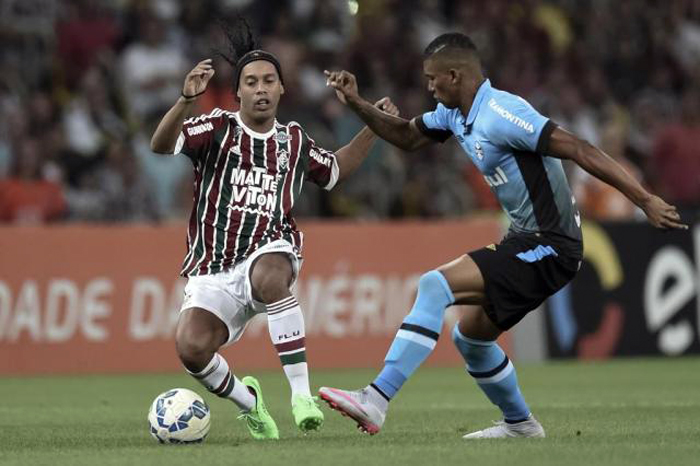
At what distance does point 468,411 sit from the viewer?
34.8 feet

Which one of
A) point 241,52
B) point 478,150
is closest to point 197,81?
point 241,52

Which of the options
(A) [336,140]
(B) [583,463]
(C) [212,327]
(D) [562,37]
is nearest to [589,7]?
(D) [562,37]

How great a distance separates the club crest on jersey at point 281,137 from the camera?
353 inches

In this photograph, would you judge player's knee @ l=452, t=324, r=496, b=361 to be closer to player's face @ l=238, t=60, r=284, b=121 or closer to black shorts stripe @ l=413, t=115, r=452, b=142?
black shorts stripe @ l=413, t=115, r=452, b=142

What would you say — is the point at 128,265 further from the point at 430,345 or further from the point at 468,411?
the point at 430,345

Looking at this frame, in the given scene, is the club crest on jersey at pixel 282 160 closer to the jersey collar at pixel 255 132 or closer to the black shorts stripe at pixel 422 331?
the jersey collar at pixel 255 132

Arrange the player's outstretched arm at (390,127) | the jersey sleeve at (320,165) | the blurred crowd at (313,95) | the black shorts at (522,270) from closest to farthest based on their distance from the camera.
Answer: the black shorts at (522,270), the player's outstretched arm at (390,127), the jersey sleeve at (320,165), the blurred crowd at (313,95)

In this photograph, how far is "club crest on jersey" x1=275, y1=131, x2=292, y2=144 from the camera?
8.96 metres

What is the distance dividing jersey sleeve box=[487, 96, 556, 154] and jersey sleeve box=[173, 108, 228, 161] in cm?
171

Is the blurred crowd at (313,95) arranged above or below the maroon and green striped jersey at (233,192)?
above

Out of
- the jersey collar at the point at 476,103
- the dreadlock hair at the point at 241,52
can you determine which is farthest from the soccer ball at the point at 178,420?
the jersey collar at the point at 476,103

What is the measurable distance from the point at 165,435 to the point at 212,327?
2.39ft

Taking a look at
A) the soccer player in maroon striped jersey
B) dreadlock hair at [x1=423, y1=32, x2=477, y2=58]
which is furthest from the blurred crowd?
dreadlock hair at [x1=423, y1=32, x2=477, y2=58]

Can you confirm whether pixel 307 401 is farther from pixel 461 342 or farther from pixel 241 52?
pixel 241 52
